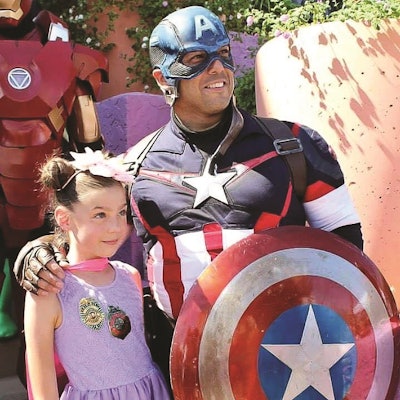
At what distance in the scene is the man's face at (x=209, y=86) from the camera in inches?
74.4

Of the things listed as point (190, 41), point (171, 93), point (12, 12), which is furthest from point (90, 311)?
point (12, 12)

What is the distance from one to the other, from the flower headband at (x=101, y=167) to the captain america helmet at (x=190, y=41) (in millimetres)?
245

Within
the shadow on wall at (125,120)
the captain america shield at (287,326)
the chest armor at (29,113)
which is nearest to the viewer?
the captain america shield at (287,326)

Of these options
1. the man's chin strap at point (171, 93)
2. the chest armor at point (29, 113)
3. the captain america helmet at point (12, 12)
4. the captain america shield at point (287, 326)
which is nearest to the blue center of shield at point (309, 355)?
the captain america shield at point (287, 326)

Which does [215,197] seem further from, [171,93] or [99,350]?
[99,350]

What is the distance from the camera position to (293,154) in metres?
1.85

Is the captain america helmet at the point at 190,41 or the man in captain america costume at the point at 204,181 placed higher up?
the captain america helmet at the point at 190,41

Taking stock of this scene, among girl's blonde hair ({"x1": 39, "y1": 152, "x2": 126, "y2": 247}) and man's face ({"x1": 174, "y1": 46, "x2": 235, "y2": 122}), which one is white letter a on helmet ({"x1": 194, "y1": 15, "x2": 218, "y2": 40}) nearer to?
man's face ({"x1": 174, "y1": 46, "x2": 235, "y2": 122})

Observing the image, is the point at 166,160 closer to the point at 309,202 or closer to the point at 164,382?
the point at 309,202

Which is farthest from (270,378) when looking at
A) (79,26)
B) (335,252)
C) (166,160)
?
(79,26)

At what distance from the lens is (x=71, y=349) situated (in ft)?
5.90

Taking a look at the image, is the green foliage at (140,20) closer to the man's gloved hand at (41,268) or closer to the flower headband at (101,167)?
the flower headband at (101,167)

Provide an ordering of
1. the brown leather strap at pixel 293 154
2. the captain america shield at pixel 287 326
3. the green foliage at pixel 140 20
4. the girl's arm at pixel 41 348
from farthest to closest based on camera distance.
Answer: the green foliage at pixel 140 20, the brown leather strap at pixel 293 154, the girl's arm at pixel 41 348, the captain america shield at pixel 287 326

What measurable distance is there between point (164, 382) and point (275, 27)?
1773mm
